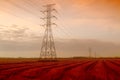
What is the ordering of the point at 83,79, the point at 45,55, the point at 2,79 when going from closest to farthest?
the point at 2,79 → the point at 83,79 → the point at 45,55

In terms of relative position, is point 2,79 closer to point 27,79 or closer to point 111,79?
point 27,79

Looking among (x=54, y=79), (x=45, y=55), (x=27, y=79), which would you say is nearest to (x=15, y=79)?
Answer: (x=27, y=79)

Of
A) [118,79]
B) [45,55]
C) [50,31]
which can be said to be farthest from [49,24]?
[118,79]

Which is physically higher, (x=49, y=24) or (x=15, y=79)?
(x=49, y=24)

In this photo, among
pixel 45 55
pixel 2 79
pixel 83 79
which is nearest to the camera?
pixel 2 79

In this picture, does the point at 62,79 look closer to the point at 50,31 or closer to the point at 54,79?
the point at 54,79

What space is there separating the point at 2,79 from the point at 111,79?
3614mm

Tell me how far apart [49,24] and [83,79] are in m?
32.8

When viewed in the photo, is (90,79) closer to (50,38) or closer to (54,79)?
(54,79)

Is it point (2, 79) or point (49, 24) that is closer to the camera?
point (2, 79)

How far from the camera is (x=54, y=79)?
8.37 m

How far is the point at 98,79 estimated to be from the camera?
877cm

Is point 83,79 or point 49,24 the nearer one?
point 83,79

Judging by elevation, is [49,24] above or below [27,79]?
above
